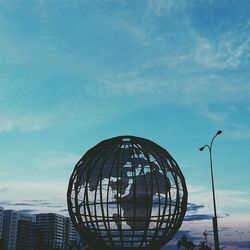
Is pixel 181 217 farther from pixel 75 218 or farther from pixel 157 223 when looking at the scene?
pixel 75 218

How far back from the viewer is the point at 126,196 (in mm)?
20266

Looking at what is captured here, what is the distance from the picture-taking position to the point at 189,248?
6400 cm

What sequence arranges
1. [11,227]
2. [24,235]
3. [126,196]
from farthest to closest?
1. [11,227]
2. [24,235]
3. [126,196]

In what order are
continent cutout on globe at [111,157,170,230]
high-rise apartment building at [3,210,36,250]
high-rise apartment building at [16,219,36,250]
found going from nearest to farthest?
continent cutout on globe at [111,157,170,230], high-rise apartment building at [16,219,36,250], high-rise apartment building at [3,210,36,250]

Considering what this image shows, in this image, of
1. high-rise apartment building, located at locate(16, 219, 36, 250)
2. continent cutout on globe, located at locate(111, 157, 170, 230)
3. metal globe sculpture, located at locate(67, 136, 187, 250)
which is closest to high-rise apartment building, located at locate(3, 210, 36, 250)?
high-rise apartment building, located at locate(16, 219, 36, 250)

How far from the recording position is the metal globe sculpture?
66.5 feet

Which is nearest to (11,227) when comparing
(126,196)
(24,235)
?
(24,235)

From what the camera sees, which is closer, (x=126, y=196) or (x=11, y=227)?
(x=126, y=196)

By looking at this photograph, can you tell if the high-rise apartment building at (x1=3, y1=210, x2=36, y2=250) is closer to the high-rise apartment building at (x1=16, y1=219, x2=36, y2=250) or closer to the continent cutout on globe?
the high-rise apartment building at (x1=16, y1=219, x2=36, y2=250)

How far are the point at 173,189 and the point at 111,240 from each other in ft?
14.5

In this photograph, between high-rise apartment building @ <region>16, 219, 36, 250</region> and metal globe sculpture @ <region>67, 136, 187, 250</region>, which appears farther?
high-rise apartment building @ <region>16, 219, 36, 250</region>

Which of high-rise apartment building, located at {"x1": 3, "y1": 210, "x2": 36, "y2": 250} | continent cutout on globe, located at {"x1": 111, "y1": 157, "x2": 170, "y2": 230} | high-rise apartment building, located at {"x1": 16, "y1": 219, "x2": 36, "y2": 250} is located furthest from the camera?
high-rise apartment building, located at {"x1": 3, "y1": 210, "x2": 36, "y2": 250}

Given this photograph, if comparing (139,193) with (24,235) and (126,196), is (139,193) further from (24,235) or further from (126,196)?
(24,235)

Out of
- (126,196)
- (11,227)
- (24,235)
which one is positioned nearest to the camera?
(126,196)
